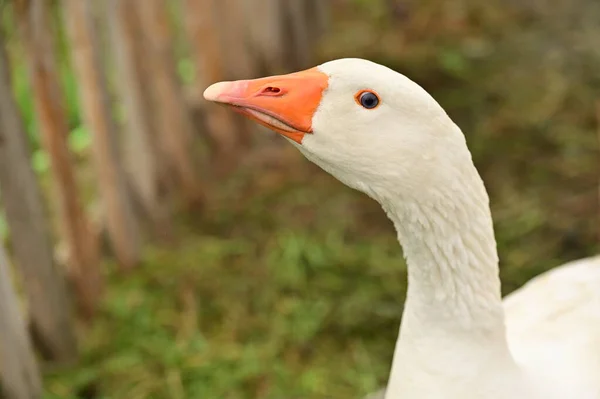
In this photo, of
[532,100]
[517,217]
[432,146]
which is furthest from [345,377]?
[532,100]

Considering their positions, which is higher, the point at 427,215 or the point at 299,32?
the point at 299,32

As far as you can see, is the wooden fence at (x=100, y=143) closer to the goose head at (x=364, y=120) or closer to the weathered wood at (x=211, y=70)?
the weathered wood at (x=211, y=70)

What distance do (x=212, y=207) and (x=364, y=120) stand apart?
2.21 m

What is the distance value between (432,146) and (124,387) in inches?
68.6

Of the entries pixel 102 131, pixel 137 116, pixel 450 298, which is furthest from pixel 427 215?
pixel 137 116

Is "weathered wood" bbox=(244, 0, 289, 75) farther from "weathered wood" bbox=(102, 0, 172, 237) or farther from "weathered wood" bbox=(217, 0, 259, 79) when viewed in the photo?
"weathered wood" bbox=(102, 0, 172, 237)

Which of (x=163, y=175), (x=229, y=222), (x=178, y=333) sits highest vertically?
(x=163, y=175)

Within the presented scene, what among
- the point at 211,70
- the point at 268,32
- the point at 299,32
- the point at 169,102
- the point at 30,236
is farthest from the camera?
the point at 299,32

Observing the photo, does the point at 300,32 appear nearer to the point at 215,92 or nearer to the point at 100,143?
the point at 100,143

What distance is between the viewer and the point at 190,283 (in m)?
3.24

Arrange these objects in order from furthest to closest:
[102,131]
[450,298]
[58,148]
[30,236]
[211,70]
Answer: [211,70] < [102,131] < [58,148] < [30,236] < [450,298]

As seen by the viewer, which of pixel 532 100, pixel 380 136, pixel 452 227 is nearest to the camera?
pixel 380 136

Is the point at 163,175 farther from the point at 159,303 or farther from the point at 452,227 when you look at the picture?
the point at 452,227

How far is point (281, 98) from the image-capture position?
5.17ft
